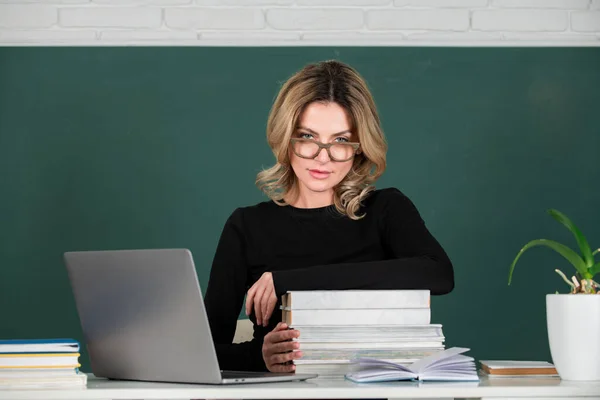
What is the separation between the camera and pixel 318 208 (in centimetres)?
227

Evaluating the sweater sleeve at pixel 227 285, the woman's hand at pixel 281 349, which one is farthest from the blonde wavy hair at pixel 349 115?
the woman's hand at pixel 281 349

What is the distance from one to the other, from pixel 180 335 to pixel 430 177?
2388 millimetres

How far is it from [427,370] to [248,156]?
2.30 meters

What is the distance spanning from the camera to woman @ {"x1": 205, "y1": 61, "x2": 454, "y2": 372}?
7.04 ft

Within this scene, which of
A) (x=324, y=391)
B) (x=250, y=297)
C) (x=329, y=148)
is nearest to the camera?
(x=324, y=391)

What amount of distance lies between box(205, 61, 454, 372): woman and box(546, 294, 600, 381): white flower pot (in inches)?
21.8

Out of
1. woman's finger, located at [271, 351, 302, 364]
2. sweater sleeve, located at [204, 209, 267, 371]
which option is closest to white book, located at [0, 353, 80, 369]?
woman's finger, located at [271, 351, 302, 364]

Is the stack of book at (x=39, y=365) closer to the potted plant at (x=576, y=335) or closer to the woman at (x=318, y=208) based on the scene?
the woman at (x=318, y=208)

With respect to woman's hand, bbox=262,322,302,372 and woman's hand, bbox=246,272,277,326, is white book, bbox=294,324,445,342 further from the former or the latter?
woman's hand, bbox=246,272,277,326

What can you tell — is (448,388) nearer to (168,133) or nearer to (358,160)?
(358,160)

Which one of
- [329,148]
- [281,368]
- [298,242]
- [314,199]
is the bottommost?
[281,368]

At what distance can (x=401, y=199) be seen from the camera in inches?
88.3
